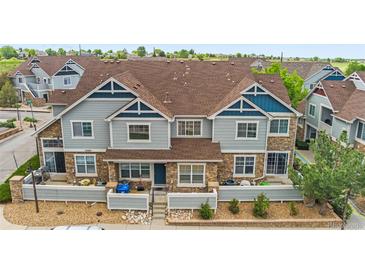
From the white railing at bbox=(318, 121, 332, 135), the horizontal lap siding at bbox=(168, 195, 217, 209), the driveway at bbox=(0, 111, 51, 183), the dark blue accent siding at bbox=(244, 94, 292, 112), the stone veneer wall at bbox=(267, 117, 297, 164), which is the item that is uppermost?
the dark blue accent siding at bbox=(244, 94, 292, 112)

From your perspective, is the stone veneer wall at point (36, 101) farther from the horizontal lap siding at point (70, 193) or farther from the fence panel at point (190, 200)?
the fence panel at point (190, 200)

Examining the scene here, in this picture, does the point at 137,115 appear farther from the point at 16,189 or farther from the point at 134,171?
the point at 16,189

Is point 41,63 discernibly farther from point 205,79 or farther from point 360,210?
point 360,210

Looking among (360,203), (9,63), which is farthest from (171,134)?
(9,63)

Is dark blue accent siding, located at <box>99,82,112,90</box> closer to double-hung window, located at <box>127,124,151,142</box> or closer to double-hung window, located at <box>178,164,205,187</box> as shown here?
double-hung window, located at <box>127,124,151,142</box>

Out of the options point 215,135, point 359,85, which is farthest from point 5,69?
point 359,85

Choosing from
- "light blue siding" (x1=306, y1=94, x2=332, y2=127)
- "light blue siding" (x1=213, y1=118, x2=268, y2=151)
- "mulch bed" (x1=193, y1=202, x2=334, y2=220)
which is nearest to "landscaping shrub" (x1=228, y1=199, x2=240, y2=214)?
"mulch bed" (x1=193, y1=202, x2=334, y2=220)

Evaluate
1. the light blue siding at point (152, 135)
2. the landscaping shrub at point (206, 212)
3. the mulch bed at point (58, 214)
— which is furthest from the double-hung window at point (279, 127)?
the mulch bed at point (58, 214)
